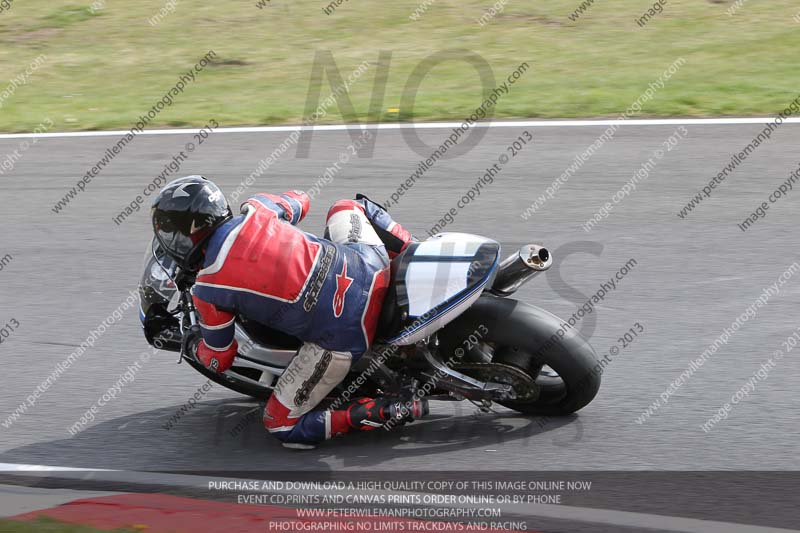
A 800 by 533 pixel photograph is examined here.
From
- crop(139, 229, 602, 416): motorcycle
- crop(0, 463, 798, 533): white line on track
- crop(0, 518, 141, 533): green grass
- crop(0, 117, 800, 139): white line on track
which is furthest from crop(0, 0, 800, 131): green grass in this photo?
crop(0, 518, 141, 533): green grass

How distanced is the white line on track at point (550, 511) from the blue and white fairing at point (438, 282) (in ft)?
2.69

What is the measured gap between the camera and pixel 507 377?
5668mm

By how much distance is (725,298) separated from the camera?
7.41m

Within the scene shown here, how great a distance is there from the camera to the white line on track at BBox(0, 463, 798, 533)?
4664 mm

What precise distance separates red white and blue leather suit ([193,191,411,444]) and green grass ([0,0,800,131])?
6.69 m

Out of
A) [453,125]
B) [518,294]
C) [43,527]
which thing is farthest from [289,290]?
[453,125]

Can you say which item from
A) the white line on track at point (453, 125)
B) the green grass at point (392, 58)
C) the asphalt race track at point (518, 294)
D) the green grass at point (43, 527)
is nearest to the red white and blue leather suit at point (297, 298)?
the asphalt race track at point (518, 294)

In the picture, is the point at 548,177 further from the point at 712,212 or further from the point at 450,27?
the point at 450,27

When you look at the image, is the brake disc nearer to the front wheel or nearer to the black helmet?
the front wheel

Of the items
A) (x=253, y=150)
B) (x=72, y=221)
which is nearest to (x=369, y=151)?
(x=253, y=150)

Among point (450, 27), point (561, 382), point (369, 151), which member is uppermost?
point (561, 382)

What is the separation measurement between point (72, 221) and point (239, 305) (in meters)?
4.63

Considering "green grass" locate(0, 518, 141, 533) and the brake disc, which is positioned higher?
"green grass" locate(0, 518, 141, 533)

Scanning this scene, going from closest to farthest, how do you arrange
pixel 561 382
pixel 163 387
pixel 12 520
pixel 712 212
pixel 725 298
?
pixel 12 520
pixel 561 382
pixel 163 387
pixel 725 298
pixel 712 212
